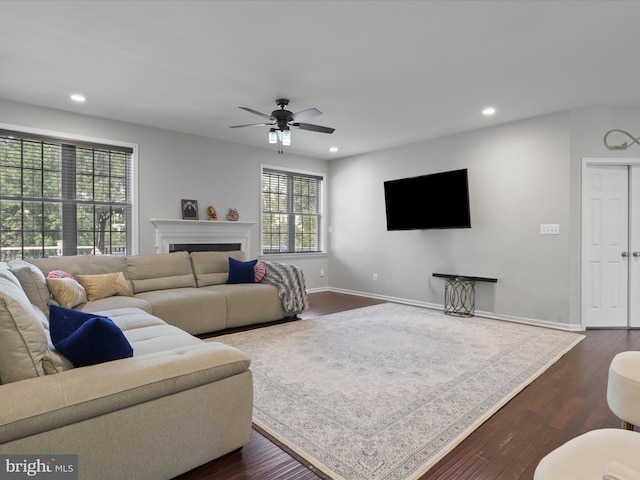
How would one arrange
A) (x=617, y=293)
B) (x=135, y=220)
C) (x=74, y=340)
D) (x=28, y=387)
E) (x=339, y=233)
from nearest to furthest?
1. (x=28, y=387)
2. (x=74, y=340)
3. (x=617, y=293)
4. (x=135, y=220)
5. (x=339, y=233)

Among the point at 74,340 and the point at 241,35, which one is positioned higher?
the point at 241,35

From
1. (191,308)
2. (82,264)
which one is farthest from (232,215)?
(82,264)

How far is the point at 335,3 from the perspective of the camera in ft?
7.73

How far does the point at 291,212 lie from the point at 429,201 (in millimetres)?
2649

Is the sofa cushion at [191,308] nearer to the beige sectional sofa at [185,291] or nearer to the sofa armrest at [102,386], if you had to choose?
the beige sectional sofa at [185,291]

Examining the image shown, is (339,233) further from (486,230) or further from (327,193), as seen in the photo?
(486,230)

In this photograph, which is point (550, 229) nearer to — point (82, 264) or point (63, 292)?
point (63, 292)

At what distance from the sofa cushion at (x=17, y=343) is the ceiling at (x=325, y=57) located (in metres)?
2.04

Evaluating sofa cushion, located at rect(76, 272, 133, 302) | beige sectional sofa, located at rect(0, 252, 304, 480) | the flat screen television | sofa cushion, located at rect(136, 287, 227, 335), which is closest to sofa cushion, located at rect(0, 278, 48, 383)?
beige sectional sofa, located at rect(0, 252, 304, 480)

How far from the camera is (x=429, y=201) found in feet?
17.6

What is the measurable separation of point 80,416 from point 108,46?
280cm

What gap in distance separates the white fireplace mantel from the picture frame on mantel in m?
0.09

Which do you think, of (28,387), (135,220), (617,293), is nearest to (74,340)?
(28,387)

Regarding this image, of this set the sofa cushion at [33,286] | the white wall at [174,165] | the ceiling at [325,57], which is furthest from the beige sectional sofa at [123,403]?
the white wall at [174,165]
